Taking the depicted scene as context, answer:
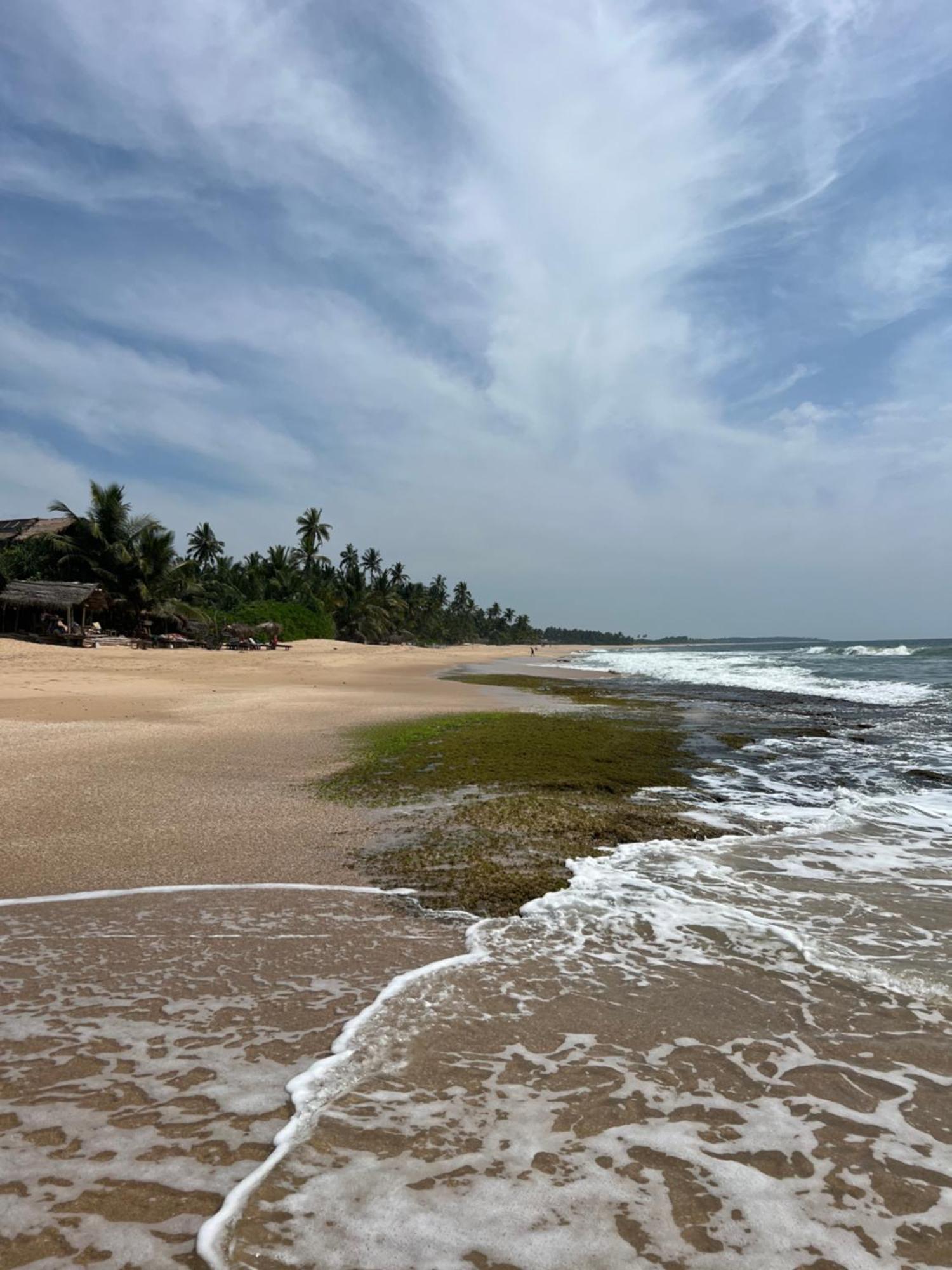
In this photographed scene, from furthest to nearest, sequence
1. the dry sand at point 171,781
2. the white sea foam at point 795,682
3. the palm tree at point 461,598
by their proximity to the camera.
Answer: the palm tree at point 461,598, the white sea foam at point 795,682, the dry sand at point 171,781

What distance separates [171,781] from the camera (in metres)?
7.25

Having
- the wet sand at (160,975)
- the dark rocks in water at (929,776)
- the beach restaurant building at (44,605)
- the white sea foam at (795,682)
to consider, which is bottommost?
the wet sand at (160,975)

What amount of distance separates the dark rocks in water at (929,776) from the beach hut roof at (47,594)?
33.0 metres

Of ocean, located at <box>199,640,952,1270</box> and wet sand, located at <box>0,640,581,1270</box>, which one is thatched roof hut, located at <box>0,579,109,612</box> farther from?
ocean, located at <box>199,640,952,1270</box>

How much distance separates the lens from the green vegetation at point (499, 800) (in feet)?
16.1

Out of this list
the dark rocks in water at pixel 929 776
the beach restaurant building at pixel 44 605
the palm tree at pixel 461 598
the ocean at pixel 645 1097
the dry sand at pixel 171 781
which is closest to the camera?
the ocean at pixel 645 1097

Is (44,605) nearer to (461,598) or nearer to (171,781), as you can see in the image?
(171,781)

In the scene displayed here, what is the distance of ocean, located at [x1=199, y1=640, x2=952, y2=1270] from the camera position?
194 centimetres

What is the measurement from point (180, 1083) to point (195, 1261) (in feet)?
2.57

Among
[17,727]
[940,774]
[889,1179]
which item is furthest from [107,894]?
[940,774]

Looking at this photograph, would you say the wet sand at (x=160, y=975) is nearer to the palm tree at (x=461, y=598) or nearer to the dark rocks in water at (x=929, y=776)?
the dark rocks in water at (x=929, y=776)

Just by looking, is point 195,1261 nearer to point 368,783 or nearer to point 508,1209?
point 508,1209

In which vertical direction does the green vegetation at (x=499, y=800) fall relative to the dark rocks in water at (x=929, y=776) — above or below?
below

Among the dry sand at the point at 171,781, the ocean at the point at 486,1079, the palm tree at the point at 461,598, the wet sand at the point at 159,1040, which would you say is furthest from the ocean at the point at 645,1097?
the palm tree at the point at 461,598
